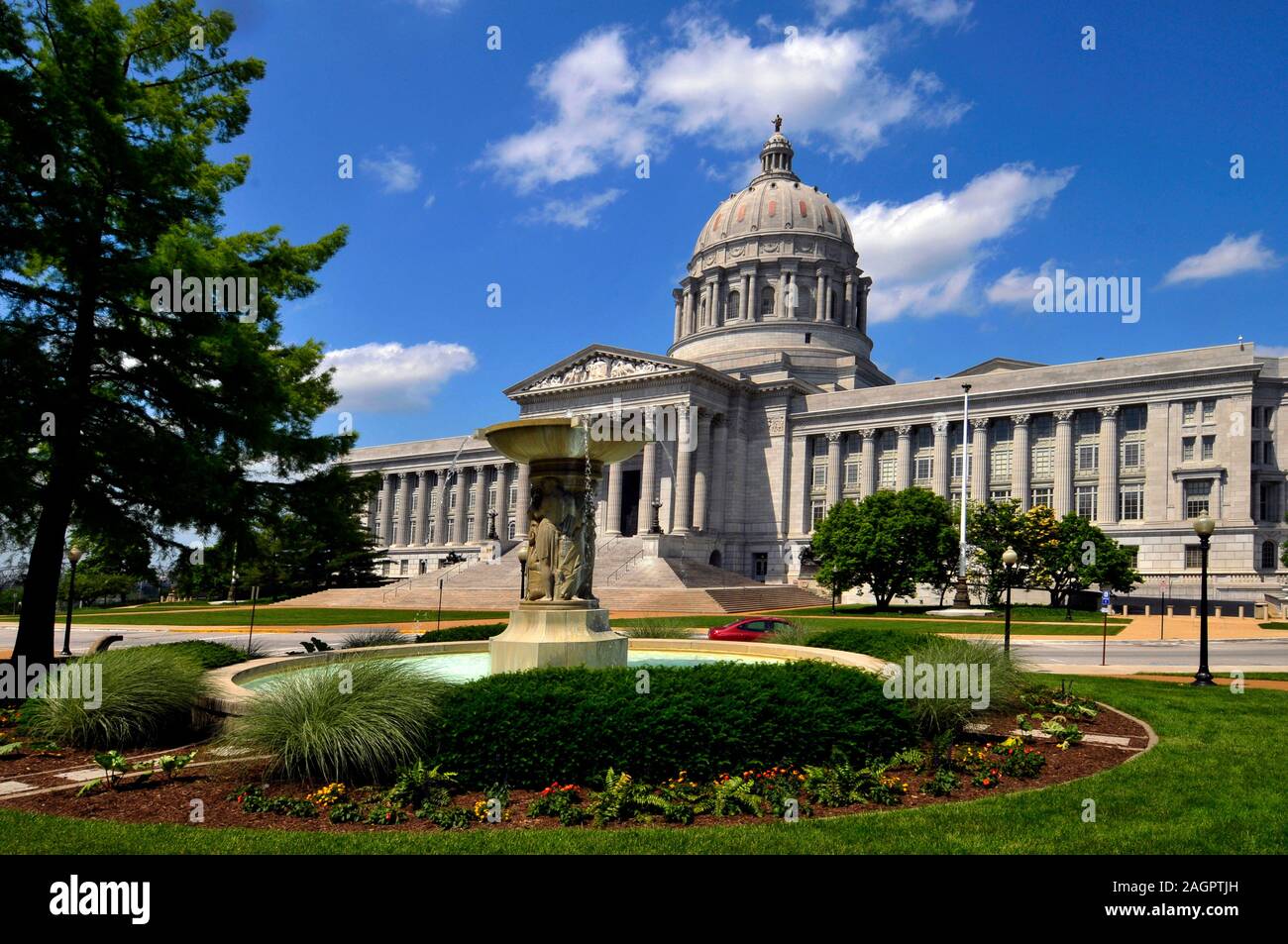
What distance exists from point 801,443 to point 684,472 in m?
11.7

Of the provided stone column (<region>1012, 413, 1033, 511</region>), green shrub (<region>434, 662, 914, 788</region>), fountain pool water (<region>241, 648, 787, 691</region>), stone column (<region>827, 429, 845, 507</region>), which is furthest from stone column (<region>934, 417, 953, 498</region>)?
green shrub (<region>434, 662, 914, 788</region>)

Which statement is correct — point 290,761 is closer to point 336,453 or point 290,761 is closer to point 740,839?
point 740,839

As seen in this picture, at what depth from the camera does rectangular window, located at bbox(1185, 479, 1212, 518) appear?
201ft

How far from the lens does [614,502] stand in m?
80.4

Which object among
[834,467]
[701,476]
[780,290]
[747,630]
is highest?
[780,290]

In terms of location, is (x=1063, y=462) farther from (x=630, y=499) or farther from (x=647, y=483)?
(x=630, y=499)

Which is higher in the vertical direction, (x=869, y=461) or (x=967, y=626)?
(x=869, y=461)

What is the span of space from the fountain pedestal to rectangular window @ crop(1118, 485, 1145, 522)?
204 feet

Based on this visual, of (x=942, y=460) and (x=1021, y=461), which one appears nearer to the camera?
(x=1021, y=461)

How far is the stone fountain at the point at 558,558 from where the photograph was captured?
1342 centimetres

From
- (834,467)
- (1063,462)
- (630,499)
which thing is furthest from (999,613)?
(630,499)

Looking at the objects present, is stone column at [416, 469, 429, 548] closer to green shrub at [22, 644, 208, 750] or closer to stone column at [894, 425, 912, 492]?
stone column at [894, 425, 912, 492]

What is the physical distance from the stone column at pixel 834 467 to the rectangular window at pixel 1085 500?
19.2 metres

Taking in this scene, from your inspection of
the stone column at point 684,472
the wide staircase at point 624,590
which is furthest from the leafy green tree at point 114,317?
the stone column at point 684,472
